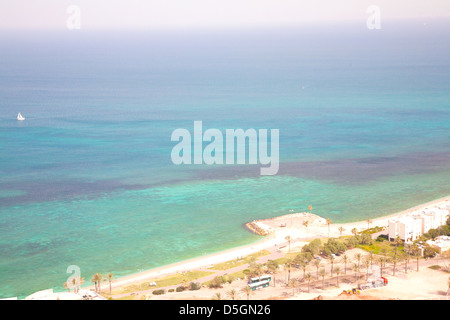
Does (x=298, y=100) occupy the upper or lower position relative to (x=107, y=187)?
upper

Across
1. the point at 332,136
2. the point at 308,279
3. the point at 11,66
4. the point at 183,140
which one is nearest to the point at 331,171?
the point at 332,136

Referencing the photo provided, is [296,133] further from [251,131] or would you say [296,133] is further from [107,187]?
[107,187]

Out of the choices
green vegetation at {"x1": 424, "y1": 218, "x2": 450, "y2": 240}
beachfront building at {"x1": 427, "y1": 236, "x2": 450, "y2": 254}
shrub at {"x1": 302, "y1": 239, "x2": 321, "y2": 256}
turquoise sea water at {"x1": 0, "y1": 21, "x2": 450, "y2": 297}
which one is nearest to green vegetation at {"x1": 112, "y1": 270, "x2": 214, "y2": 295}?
turquoise sea water at {"x1": 0, "y1": 21, "x2": 450, "y2": 297}

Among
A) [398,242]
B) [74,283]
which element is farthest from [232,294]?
[398,242]

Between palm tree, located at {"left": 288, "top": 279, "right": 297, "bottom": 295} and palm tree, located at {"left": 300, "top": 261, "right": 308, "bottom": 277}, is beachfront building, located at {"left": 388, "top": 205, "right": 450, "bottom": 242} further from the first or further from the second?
palm tree, located at {"left": 288, "top": 279, "right": 297, "bottom": 295}

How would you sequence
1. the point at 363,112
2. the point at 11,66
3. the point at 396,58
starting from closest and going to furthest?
the point at 363,112 → the point at 11,66 → the point at 396,58

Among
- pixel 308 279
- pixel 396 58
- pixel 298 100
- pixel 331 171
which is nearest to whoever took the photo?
pixel 308 279
